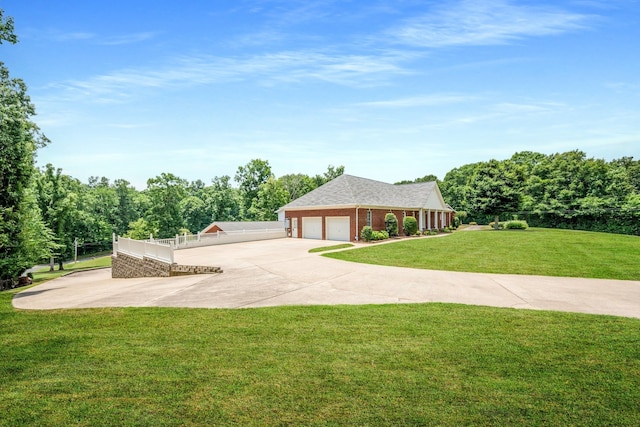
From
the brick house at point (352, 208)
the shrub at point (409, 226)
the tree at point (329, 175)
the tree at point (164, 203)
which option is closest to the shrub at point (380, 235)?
the brick house at point (352, 208)

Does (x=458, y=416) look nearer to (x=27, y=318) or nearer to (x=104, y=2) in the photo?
(x=27, y=318)

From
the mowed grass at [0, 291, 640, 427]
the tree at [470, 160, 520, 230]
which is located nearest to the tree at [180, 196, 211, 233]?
the tree at [470, 160, 520, 230]

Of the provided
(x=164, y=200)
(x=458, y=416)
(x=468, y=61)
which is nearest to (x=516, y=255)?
(x=468, y=61)

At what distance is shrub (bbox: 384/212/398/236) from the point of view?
2872 centimetres

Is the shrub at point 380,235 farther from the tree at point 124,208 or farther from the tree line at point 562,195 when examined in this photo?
the tree at point 124,208

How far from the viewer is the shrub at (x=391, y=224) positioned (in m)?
28.7

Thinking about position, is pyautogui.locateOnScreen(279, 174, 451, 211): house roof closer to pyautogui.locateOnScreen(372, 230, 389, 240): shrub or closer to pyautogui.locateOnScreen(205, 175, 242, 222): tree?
pyautogui.locateOnScreen(372, 230, 389, 240): shrub

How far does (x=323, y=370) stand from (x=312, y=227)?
26.0 m

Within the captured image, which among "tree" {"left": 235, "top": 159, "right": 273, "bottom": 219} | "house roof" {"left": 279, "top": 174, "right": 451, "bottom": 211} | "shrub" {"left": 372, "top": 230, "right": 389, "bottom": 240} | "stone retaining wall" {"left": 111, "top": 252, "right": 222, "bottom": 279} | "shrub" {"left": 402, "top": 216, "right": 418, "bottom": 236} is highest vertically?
"tree" {"left": 235, "top": 159, "right": 273, "bottom": 219}

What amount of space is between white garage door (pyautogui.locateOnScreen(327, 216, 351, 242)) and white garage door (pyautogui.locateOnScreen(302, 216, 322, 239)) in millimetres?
1031

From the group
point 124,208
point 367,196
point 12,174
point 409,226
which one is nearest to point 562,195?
point 409,226

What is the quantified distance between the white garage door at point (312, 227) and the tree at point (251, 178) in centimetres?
2588

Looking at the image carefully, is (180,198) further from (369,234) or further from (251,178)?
(369,234)

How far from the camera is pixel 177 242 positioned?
75.1 ft
